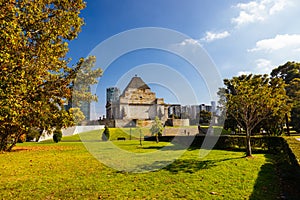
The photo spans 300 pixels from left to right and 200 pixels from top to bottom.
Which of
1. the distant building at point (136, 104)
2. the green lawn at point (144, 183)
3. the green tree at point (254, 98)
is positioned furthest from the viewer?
the distant building at point (136, 104)

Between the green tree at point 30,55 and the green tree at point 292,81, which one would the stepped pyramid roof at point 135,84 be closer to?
the green tree at point 292,81

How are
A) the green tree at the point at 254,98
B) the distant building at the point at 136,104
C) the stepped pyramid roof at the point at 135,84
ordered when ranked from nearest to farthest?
the green tree at the point at 254,98
the distant building at the point at 136,104
the stepped pyramid roof at the point at 135,84

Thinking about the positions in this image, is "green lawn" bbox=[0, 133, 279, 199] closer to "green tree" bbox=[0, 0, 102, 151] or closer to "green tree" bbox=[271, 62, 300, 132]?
"green tree" bbox=[0, 0, 102, 151]

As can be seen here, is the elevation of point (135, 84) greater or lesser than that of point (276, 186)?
greater

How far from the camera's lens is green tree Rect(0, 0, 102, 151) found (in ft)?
17.4

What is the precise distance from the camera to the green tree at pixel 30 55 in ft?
17.4

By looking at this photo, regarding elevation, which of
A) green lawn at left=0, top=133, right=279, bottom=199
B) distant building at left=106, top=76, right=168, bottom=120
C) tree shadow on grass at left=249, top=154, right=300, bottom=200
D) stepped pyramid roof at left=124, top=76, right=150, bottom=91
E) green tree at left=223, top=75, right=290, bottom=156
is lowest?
tree shadow on grass at left=249, top=154, right=300, bottom=200

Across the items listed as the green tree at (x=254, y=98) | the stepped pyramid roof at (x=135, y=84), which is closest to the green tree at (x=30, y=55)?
the green tree at (x=254, y=98)

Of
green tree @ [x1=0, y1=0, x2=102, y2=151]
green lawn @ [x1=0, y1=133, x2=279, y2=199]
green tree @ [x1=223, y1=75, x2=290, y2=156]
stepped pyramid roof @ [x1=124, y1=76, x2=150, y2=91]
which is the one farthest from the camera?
stepped pyramid roof @ [x1=124, y1=76, x2=150, y2=91]

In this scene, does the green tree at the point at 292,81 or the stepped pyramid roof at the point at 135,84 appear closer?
the green tree at the point at 292,81

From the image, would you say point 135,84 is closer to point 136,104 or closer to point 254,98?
point 136,104

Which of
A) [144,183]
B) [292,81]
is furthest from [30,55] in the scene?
[292,81]

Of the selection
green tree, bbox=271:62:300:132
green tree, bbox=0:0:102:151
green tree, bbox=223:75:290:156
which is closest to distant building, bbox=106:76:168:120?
green tree, bbox=271:62:300:132

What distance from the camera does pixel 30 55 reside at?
706 cm
